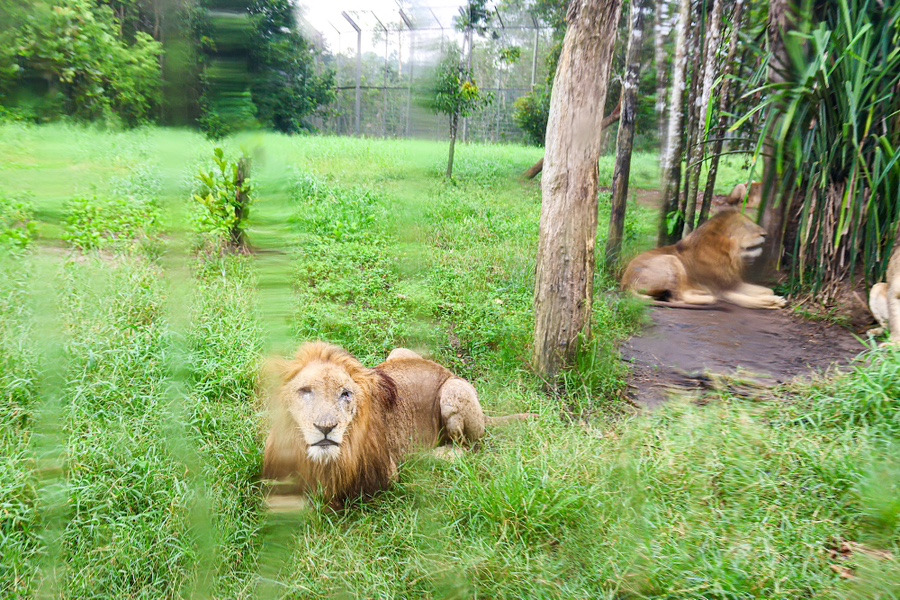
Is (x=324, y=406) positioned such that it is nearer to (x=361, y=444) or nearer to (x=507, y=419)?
(x=361, y=444)

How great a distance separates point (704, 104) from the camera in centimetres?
645

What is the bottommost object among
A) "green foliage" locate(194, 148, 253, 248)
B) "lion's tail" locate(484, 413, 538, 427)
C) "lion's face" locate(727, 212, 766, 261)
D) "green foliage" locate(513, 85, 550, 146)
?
"lion's tail" locate(484, 413, 538, 427)

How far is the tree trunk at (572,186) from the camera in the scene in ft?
12.7

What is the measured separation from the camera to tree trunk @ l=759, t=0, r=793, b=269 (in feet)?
17.7

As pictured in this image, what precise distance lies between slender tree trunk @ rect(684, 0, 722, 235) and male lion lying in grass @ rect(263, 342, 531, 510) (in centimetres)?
377

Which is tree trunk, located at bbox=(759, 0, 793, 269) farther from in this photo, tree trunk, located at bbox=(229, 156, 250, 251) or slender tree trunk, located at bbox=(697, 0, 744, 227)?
tree trunk, located at bbox=(229, 156, 250, 251)

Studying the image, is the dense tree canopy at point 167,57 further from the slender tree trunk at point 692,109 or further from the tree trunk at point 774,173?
the slender tree trunk at point 692,109

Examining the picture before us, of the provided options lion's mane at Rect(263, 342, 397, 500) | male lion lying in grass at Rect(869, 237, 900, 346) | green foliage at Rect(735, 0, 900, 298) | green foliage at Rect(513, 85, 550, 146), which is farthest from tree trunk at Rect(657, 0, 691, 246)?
lion's mane at Rect(263, 342, 397, 500)

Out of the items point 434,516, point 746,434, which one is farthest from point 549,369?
point 434,516

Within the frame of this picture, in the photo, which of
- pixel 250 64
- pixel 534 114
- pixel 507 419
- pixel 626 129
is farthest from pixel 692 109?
pixel 250 64

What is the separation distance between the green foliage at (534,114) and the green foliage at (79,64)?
241 centimetres

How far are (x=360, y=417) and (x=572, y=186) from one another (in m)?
2.26

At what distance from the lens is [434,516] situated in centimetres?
268

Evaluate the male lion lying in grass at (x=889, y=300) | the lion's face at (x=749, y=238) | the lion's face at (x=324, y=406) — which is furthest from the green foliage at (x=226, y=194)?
the lion's face at (x=749, y=238)
